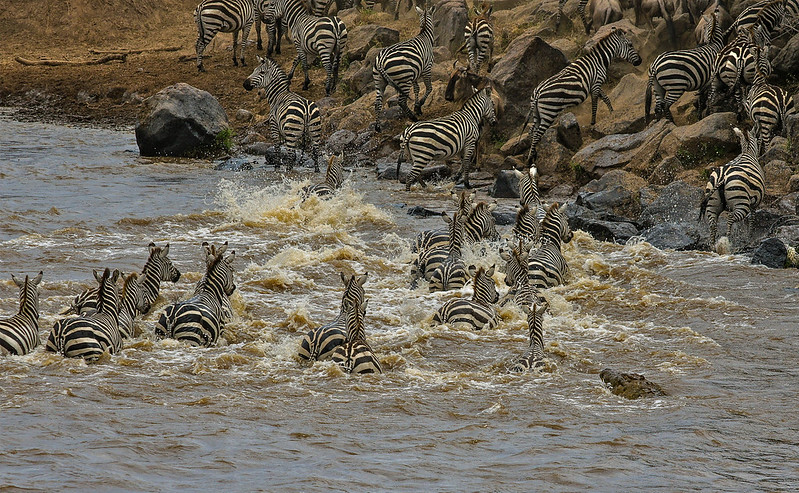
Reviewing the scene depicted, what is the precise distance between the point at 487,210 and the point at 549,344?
4245mm

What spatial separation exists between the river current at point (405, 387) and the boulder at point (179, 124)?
723 cm

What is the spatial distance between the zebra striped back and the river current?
29.7 feet

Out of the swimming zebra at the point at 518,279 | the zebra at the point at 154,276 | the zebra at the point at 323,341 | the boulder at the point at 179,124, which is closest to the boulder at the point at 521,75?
the boulder at the point at 179,124

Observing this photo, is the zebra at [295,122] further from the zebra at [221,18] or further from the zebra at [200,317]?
the zebra at [200,317]

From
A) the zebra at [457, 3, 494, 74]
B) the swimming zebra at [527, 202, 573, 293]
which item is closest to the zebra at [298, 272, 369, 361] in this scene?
the swimming zebra at [527, 202, 573, 293]

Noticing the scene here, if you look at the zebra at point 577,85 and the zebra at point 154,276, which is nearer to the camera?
the zebra at point 154,276

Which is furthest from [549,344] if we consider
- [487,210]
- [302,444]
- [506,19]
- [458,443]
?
[506,19]

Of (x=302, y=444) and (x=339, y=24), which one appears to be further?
(x=339, y=24)

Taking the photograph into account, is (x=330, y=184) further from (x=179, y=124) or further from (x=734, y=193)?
(x=179, y=124)

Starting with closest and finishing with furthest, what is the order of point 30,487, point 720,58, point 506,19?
point 30,487 < point 720,58 < point 506,19

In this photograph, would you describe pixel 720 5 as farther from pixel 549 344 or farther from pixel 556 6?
pixel 549 344

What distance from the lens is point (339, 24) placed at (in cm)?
2328

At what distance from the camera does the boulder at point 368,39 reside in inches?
975

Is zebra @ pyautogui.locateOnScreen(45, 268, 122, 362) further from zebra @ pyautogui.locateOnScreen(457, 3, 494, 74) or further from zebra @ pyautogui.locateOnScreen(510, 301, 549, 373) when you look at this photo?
zebra @ pyautogui.locateOnScreen(457, 3, 494, 74)
